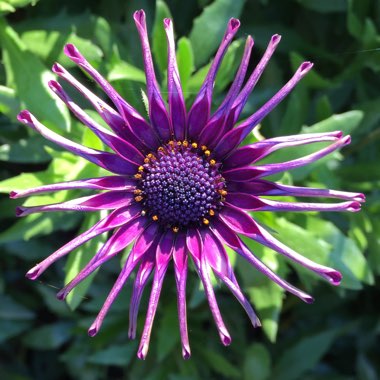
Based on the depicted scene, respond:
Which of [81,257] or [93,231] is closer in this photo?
[93,231]

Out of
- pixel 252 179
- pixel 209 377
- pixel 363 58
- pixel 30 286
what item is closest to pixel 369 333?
pixel 209 377

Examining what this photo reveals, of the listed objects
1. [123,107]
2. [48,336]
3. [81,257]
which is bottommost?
[48,336]

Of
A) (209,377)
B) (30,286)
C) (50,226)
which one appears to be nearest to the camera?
(50,226)

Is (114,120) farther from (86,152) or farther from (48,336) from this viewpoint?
(48,336)

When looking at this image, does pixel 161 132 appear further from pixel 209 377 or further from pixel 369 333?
pixel 369 333

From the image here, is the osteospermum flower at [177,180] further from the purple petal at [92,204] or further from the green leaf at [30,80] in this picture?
the green leaf at [30,80]

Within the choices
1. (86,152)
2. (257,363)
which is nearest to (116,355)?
(257,363)

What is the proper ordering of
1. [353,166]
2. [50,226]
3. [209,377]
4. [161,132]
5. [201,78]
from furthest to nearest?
[209,377] < [353,166] < [50,226] < [201,78] < [161,132]
